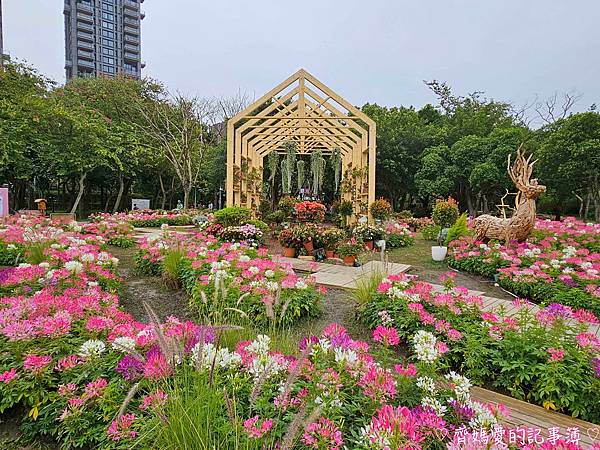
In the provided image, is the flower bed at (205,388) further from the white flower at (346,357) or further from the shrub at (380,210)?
the shrub at (380,210)

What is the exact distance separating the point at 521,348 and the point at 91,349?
260 centimetres

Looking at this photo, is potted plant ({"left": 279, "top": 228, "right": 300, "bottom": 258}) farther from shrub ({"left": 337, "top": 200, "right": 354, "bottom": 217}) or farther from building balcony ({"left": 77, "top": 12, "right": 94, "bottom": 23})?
building balcony ({"left": 77, "top": 12, "right": 94, "bottom": 23})

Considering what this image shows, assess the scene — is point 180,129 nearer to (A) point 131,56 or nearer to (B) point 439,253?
(B) point 439,253

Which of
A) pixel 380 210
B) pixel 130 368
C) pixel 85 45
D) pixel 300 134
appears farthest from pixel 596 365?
pixel 85 45

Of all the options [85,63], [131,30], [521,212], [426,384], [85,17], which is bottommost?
[426,384]

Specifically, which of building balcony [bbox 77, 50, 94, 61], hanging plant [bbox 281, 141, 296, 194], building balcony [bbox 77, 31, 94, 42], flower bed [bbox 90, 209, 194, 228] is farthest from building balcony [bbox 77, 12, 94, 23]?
hanging plant [bbox 281, 141, 296, 194]

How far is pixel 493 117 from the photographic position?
19516 mm

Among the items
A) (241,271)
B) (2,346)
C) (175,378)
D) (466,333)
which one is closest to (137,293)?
(241,271)

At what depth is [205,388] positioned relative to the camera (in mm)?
1319

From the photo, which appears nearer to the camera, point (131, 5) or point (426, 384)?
point (426, 384)

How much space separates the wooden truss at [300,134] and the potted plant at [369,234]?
1634 mm

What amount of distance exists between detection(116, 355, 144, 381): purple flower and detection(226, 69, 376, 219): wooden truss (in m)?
8.12

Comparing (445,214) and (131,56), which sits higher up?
(131,56)

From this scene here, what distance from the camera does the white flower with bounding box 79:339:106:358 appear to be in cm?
177
